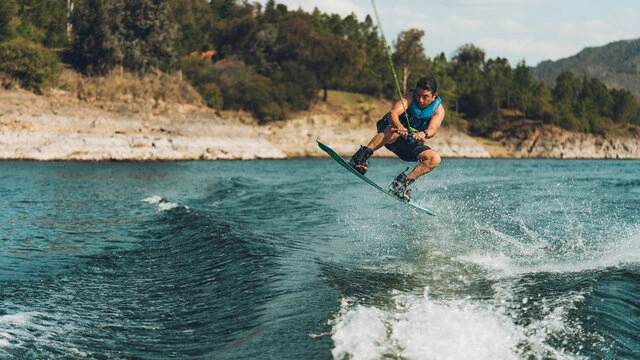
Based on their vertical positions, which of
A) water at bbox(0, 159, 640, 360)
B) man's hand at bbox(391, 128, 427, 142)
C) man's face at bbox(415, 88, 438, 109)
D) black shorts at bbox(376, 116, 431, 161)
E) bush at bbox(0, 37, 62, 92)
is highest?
bush at bbox(0, 37, 62, 92)

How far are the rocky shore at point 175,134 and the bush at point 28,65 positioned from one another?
1585 mm

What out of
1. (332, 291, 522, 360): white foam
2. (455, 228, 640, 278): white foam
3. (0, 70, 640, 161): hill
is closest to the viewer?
(332, 291, 522, 360): white foam

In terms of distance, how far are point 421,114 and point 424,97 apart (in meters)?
0.38

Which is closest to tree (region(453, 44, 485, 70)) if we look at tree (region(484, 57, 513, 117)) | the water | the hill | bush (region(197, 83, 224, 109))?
tree (region(484, 57, 513, 117))

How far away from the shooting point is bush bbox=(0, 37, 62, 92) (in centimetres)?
4969

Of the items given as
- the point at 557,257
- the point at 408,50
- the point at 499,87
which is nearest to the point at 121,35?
the point at 408,50

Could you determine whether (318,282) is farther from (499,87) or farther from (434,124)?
(499,87)

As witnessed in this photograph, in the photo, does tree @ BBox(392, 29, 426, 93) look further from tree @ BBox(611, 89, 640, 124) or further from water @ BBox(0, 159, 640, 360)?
water @ BBox(0, 159, 640, 360)

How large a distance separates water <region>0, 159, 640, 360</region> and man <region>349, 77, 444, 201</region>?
1650mm

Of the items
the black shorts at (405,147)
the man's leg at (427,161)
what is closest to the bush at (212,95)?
the black shorts at (405,147)

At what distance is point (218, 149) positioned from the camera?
183ft

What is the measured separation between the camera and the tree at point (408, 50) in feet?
301

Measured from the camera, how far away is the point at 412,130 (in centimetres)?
1080

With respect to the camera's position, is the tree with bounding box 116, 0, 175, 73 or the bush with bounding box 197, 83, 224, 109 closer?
the tree with bounding box 116, 0, 175, 73
